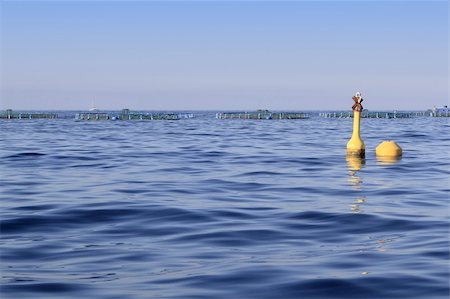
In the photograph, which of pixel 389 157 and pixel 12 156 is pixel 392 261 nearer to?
pixel 389 157

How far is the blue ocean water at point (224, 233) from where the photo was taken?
8922mm

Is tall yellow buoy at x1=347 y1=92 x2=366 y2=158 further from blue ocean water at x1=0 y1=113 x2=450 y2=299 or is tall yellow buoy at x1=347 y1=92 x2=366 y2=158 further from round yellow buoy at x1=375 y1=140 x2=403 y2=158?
blue ocean water at x1=0 y1=113 x2=450 y2=299

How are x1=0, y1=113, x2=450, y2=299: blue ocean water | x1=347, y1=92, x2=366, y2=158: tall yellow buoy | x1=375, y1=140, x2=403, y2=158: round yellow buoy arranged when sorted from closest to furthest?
x1=0, y1=113, x2=450, y2=299: blue ocean water < x1=347, y1=92, x2=366, y2=158: tall yellow buoy < x1=375, y1=140, x2=403, y2=158: round yellow buoy

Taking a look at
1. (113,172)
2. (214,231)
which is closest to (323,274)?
(214,231)

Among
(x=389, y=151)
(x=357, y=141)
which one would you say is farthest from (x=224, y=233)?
(x=389, y=151)

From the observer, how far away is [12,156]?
34.5 metres

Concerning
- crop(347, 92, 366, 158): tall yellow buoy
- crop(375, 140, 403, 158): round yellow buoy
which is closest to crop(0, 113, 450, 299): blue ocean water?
crop(347, 92, 366, 158): tall yellow buoy

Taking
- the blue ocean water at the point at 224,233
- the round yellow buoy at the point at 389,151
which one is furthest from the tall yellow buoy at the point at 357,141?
the blue ocean water at the point at 224,233

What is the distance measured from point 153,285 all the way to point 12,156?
89.5ft

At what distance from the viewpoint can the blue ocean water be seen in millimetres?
8922

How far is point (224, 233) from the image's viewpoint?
1284 centimetres

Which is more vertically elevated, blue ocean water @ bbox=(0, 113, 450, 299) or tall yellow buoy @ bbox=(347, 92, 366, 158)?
tall yellow buoy @ bbox=(347, 92, 366, 158)

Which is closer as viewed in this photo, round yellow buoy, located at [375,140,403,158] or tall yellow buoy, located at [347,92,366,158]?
tall yellow buoy, located at [347,92,366,158]

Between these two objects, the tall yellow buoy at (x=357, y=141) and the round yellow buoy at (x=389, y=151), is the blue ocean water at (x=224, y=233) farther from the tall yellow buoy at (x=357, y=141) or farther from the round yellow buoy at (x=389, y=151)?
the round yellow buoy at (x=389, y=151)
